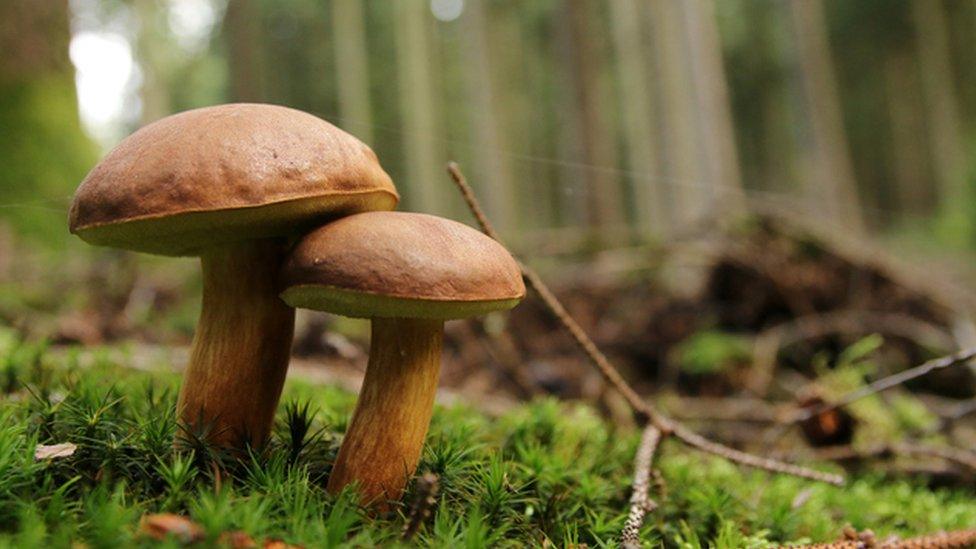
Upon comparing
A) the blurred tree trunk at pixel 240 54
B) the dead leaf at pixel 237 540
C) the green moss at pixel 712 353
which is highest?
the blurred tree trunk at pixel 240 54

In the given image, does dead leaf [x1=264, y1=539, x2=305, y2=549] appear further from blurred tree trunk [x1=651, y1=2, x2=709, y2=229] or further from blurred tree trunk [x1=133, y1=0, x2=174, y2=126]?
blurred tree trunk [x1=133, y1=0, x2=174, y2=126]

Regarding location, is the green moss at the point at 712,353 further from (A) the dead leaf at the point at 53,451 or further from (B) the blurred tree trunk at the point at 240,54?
(B) the blurred tree trunk at the point at 240,54

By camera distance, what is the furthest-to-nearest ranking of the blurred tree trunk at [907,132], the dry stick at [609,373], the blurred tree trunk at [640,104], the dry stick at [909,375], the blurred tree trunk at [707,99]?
the blurred tree trunk at [907,132]
the blurred tree trunk at [640,104]
the blurred tree trunk at [707,99]
the dry stick at [909,375]
the dry stick at [609,373]

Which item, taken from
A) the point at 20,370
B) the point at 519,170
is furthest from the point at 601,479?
the point at 519,170

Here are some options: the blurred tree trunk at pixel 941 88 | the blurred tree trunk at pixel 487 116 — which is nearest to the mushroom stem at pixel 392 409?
the blurred tree trunk at pixel 487 116

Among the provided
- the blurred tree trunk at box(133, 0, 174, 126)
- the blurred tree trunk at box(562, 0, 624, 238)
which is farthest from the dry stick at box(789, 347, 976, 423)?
the blurred tree trunk at box(133, 0, 174, 126)

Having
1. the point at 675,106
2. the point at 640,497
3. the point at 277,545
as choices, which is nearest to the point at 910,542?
the point at 640,497

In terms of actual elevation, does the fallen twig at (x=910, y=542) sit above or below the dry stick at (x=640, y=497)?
below
